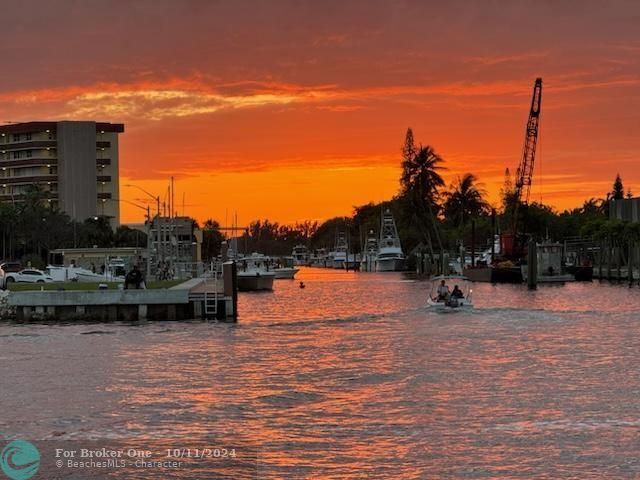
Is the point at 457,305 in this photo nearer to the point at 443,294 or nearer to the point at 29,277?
the point at 443,294

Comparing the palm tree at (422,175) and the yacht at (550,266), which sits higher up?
the palm tree at (422,175)

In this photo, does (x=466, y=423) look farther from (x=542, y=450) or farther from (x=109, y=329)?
(x=109, y=329)

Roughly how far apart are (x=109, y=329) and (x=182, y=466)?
114 feet

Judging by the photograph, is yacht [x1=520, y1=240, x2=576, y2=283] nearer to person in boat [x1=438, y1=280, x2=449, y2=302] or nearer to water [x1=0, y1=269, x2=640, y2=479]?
person in boat [x1=438, y1=280, x2=449, y2=302]

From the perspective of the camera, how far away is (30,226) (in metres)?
140

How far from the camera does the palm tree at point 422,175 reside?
185 metres

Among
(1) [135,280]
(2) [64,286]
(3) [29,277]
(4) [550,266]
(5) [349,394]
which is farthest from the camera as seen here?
(4) [550,266]

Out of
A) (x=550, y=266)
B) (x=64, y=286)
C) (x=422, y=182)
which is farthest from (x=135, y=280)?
(x=422, y=182)

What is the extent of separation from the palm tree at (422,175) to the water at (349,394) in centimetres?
13075

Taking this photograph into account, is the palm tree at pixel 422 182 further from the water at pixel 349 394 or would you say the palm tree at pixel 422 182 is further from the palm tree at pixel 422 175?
the water at pixel 349 394

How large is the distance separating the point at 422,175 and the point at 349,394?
15758 centimetres

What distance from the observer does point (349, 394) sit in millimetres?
A: 29969

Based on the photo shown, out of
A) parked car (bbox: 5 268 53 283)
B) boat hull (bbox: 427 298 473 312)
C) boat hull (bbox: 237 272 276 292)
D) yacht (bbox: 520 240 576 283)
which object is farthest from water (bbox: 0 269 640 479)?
yacht (bbox: 520 240 576 283)

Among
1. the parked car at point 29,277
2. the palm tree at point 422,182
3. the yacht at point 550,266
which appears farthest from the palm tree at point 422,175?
the parked car at point 29,277
